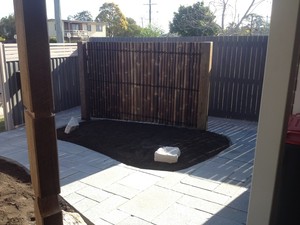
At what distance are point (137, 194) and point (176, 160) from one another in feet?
3.90

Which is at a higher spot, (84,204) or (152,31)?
(152,31)

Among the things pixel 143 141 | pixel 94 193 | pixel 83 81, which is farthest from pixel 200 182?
pixel 83 81

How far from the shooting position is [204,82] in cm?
590

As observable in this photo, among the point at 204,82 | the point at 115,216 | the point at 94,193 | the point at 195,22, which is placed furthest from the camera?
the point at 195,22

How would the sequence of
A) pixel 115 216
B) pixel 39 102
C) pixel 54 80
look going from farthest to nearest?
pixel 54 80 → pixel 115 216 → pixel 39 102

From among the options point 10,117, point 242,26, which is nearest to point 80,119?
point 10,117

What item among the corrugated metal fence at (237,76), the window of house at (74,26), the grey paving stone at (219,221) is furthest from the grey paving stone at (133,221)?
the window of house at (74,26)

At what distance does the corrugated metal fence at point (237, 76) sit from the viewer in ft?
23.2

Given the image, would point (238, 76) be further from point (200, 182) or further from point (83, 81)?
point (200, 182)

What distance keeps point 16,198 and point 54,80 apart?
4757 millimetres

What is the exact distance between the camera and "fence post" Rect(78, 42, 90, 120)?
6785mm

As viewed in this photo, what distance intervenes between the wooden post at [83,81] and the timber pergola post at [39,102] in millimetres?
5426

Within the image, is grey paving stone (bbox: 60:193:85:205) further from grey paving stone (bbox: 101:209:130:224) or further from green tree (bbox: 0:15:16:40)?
green tree (bbox: 0:15:16:40)

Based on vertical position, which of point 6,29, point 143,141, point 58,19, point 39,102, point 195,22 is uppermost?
point 195,22
